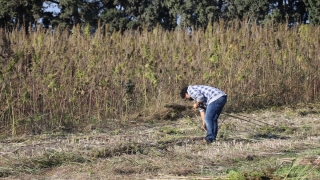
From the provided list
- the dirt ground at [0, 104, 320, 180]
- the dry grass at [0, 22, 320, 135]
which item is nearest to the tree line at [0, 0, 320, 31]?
the dry grass at [0, 22, 320, 135]

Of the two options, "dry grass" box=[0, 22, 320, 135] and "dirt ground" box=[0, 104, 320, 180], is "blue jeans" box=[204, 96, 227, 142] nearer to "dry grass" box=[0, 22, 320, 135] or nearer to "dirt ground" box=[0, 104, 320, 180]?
"dirt ground" box=[0, 104, 320, 180]

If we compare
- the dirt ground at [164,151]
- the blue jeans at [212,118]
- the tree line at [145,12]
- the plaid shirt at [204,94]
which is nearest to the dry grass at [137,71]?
the dirt ground at [164,151]

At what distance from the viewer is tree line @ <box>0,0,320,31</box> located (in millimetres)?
22734

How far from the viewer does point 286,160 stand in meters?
6.09

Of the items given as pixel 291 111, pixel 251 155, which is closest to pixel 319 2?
pixel 291 111

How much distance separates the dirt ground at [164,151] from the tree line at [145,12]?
1292cm

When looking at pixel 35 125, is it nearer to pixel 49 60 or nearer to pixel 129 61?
pixel 49 60

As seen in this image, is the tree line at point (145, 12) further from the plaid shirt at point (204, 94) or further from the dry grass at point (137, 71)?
the plaid shirt at point (204, 94)

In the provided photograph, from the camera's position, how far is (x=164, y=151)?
7590 mm

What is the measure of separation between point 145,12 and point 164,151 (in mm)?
20648

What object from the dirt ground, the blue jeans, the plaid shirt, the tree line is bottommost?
the dirt ground

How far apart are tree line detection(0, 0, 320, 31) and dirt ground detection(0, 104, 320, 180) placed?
12922 mm

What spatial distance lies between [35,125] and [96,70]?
2.12 metres

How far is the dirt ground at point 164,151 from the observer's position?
6.16 m
